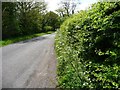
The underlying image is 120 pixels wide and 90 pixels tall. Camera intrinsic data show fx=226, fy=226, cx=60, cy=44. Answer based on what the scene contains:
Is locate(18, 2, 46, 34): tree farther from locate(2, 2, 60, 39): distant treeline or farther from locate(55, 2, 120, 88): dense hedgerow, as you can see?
locate(55, 2, 120, 88): dense hedgerow

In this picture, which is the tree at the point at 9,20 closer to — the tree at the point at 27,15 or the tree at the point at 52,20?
the tree at the point at 27,15

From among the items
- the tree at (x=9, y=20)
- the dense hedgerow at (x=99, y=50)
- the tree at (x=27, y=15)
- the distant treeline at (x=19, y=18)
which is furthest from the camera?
the tree at (x=27, y=15)

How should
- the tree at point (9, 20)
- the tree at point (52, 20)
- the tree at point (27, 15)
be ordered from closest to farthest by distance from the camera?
the tree at point (9, 20)
the tree at point (27, 15)
the tree at point (52, 20)

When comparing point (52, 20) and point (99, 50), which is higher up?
point (99, 50)

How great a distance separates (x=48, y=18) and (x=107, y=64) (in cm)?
8034

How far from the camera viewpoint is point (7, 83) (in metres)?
8.09

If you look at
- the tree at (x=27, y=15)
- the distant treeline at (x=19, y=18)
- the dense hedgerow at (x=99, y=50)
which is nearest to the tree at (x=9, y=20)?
the distant treeline at (x=19, y=18)

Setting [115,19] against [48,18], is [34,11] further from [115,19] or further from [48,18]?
[115,19]

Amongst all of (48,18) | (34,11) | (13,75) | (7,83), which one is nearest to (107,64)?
(7,83)

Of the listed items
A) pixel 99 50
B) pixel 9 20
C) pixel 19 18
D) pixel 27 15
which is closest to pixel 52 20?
pixel 27 15

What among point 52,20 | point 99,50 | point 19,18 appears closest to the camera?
point 99,50

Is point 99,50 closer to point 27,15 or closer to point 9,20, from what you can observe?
point 9,20

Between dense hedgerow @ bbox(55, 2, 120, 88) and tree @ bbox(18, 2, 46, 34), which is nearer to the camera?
dense hedgerow @ bbox(55, 2, 120, 88)

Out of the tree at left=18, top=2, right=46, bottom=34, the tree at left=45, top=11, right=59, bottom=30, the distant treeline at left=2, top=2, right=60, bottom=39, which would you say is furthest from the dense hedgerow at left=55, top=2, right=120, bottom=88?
the tree at left=45, top=11, right=59, bottom=30
